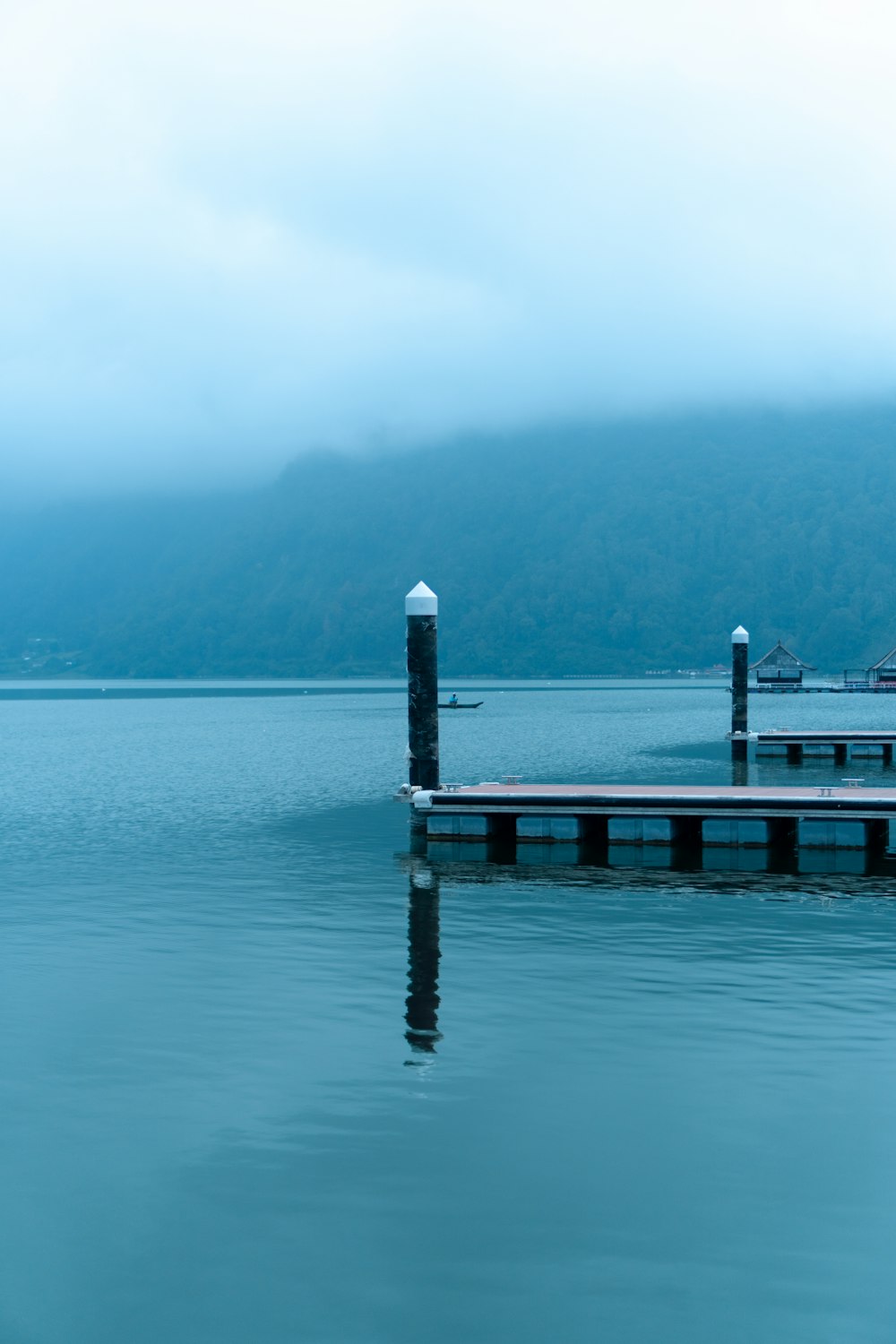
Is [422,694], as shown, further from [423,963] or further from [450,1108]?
[450,1108]

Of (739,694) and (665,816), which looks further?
(739,694)

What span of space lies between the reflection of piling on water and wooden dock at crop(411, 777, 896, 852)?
9.23 ft

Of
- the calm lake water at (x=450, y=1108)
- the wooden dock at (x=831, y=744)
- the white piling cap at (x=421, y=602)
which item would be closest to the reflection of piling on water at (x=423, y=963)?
the calm lake water at (x=450, y=1108)

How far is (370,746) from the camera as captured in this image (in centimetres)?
9856

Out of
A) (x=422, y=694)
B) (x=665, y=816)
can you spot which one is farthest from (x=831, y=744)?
(x=422, y=694)

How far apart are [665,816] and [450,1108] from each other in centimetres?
2046

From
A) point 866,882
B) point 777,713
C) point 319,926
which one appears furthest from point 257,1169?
point 777,713

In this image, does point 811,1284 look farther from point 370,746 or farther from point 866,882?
point 370,746

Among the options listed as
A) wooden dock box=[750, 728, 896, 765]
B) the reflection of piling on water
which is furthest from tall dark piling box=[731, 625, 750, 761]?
the reflection of piling on water

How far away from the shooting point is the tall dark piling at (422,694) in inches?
1479

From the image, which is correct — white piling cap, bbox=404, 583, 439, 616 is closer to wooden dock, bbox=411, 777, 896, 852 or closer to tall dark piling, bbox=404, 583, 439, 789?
tall dark piling, bbox=404, 583, 439, 789

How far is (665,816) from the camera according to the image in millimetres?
35375

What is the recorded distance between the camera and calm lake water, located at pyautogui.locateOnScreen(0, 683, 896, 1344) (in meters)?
11.4

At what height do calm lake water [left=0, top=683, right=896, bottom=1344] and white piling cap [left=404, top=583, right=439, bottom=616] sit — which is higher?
white piling cap [left=404, top=583, right=439, bottom=616]
